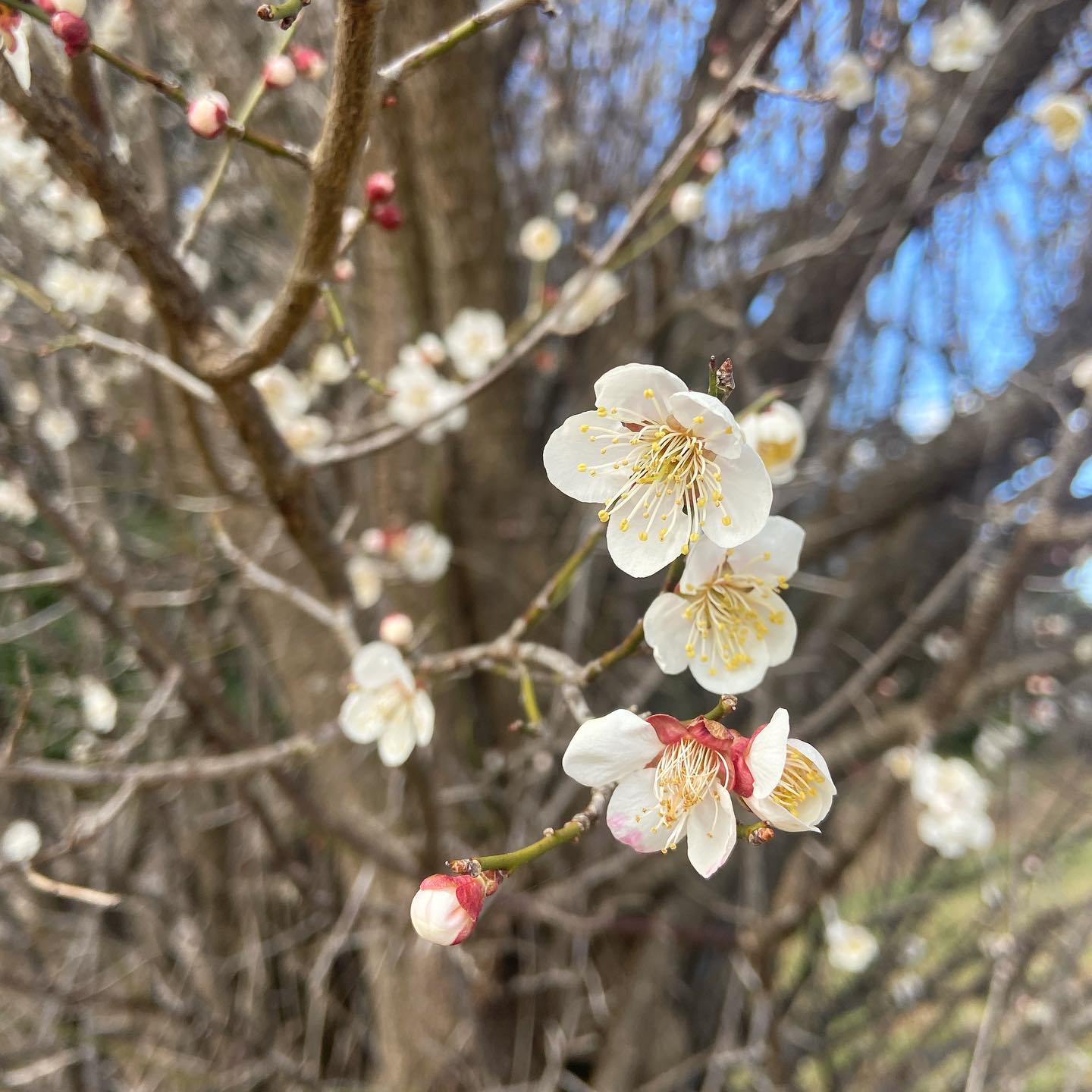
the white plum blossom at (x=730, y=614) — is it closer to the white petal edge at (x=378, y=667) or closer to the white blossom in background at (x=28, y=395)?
the white petal edge at (x=378, y=667)

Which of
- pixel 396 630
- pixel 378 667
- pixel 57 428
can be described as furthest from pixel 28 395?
pixel 378 667

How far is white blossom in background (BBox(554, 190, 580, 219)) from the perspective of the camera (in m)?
2.17

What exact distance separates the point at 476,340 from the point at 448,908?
1.72 m

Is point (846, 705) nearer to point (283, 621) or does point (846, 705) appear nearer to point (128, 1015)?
point (283, 621)

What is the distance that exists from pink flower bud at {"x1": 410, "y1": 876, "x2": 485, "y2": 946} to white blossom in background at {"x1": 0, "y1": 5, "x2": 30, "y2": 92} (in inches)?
30.6

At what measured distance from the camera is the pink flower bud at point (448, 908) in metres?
0.57

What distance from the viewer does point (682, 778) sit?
0.65 metres

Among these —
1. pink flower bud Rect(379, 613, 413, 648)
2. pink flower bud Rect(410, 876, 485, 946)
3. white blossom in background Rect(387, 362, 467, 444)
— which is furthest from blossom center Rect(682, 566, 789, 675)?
white blossom in background Rect(387, 362, 467, 444)

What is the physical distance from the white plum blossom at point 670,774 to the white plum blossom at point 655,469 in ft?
0.46

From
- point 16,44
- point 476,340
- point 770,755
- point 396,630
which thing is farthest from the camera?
point 476,340

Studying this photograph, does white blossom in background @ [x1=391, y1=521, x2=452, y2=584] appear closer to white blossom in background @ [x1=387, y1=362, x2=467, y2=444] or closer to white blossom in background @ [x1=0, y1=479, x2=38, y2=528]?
white blossom in background @ [x1=387, y1=362, x2=467, y2=444]

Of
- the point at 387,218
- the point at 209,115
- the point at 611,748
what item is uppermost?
the point at 209,115

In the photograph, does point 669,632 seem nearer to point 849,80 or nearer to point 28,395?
point 849,80

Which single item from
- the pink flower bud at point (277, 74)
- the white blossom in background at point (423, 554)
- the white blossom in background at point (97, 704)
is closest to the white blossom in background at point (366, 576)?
the white blossom in background at point (423, 554)
